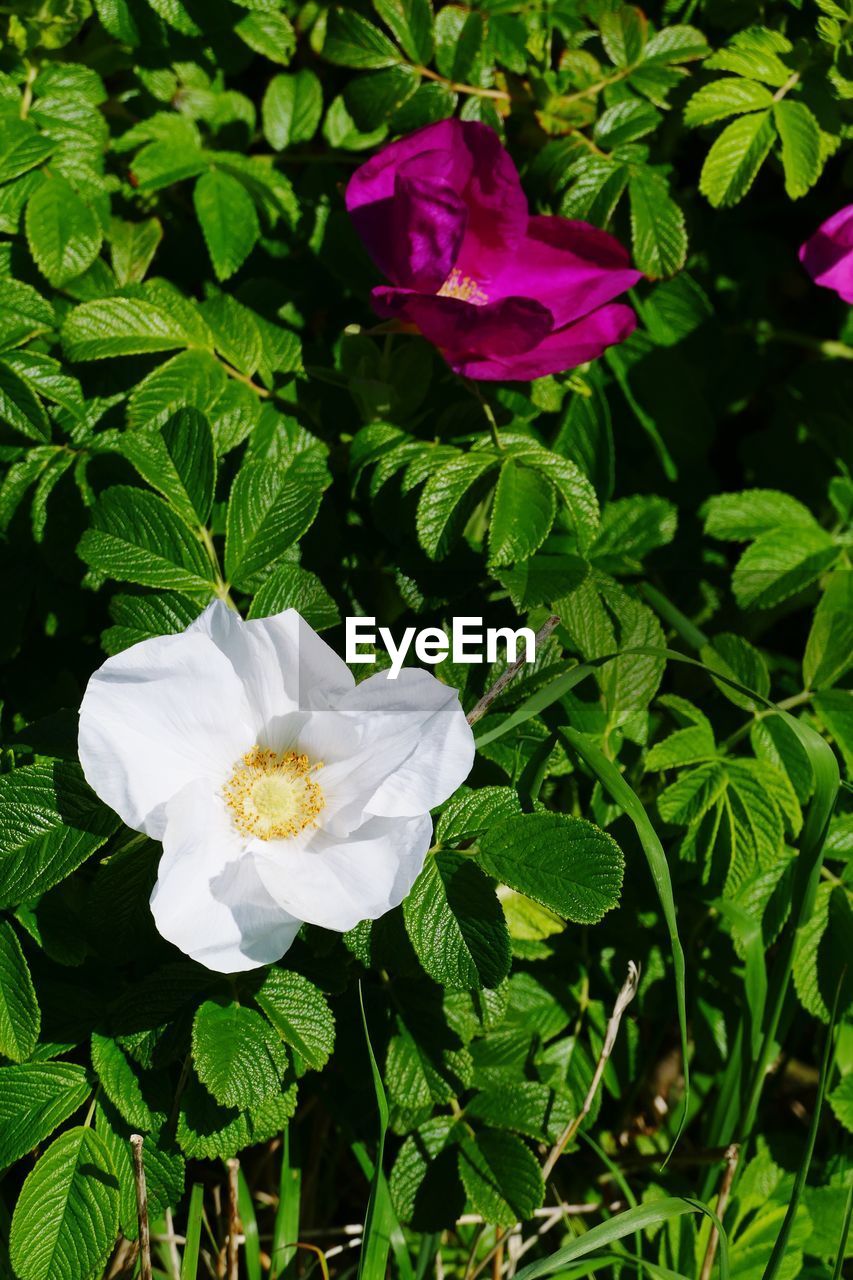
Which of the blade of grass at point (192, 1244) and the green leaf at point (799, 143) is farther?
the green leaf at point (799, 143)

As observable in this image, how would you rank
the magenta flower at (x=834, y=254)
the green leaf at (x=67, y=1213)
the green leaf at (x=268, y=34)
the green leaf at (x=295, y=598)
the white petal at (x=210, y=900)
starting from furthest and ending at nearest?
the green leaf at (x=268, y=34), the magenta flower at (x=834, y=254), the green leaf at (x=295, y=598), the green leaf at (x=67, y=1213), the white petal at (x=210, y=900)

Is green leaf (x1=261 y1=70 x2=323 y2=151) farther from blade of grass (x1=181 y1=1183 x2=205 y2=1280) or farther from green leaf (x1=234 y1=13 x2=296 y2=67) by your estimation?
blade of grass (x1=181 y1=1183 x2=205 y2=1280)

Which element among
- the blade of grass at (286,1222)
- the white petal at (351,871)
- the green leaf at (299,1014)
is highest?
the white petal at (351,871)

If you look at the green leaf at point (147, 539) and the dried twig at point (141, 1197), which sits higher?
the green leaf at point (147, 539)

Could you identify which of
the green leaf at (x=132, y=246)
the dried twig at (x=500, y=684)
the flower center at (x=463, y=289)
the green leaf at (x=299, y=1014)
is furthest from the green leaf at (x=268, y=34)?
the green leaf at (x=299, y=1014)

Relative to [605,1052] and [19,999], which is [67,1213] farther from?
[605,1052]

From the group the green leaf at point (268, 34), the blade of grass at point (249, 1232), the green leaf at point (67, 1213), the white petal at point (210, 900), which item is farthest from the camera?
the green leaf at point (268, 34)

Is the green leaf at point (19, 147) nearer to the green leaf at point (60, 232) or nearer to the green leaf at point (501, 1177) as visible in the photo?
the green leaf at point (60, 232)

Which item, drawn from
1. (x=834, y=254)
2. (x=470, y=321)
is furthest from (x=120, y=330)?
(x=834, y=254)

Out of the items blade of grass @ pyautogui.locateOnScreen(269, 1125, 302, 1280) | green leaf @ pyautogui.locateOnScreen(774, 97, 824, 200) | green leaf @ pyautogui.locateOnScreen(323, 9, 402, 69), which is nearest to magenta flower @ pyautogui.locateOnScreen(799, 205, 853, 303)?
green leaf @ pyautogui.locateOnScreen(774, 97, 824, 200)
